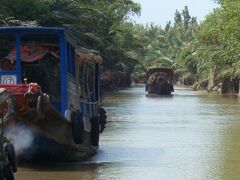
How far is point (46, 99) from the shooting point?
11391mm

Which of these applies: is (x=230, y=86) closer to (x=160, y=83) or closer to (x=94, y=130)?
(x=160, y=83)

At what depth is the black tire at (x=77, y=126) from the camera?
12.1 m

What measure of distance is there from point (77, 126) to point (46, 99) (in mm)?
1053

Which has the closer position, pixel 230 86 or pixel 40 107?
pixel 40 107

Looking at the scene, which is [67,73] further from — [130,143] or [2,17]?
[2,17]

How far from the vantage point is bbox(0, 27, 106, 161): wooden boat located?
11508mm

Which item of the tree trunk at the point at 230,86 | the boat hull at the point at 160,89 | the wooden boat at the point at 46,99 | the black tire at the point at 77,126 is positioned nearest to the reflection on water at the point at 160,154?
the wooden boat at the point at 46,99

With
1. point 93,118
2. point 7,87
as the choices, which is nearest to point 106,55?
point 93,118

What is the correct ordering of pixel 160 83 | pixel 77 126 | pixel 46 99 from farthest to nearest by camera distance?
pixel 160 83 → pixel 77 126 → pixel 46 99

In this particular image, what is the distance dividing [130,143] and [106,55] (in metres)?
27.5

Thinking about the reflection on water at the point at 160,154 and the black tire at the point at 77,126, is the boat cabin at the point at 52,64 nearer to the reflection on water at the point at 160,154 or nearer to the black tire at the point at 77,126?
the black tire at the point at 77,126

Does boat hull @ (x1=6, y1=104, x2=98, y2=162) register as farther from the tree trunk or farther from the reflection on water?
the tree trunk

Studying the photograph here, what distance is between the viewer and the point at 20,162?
41.1 ft

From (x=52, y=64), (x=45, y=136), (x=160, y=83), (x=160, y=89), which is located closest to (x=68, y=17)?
(x=52, y=64)
